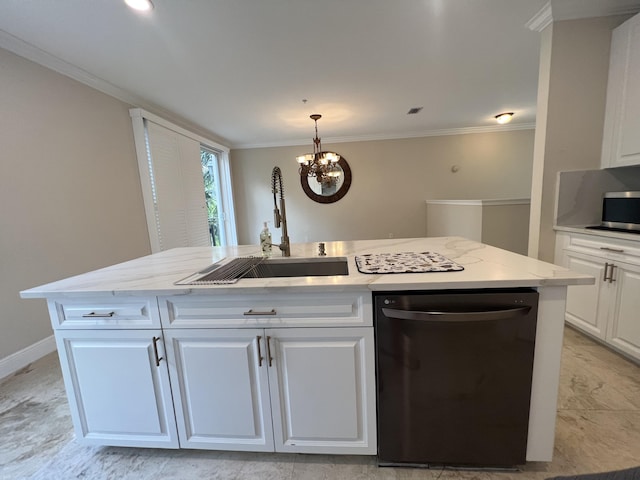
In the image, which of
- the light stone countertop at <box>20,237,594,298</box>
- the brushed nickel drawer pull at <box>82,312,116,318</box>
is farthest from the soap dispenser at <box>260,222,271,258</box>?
the brushed nickel drawer pull at <box>82,312,116,318</box>

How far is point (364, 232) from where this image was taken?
18.9ft

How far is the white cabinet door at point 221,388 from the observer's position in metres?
1.14

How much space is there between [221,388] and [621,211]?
9.97 ft

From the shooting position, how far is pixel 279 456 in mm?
1284

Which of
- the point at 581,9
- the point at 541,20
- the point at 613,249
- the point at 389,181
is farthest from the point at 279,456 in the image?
the point at 389,181

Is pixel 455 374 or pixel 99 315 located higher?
pixel 99 315

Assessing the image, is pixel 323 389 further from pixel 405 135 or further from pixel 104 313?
pixel 405 135

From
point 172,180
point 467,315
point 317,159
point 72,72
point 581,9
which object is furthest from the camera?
point 317,159

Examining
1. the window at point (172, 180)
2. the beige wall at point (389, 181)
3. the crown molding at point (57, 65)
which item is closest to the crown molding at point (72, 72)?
the crown molding at point (57, 65)

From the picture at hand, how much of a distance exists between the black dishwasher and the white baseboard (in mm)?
2703

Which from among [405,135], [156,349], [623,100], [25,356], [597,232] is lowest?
[25,356]

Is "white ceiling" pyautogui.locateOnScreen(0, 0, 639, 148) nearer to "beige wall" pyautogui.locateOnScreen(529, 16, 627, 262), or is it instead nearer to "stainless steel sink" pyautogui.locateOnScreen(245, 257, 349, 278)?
"beige wall" pyautogui.locateOnScreen(529, 16, 627, 262)

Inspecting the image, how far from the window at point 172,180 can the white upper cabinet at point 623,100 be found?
14.6 ft

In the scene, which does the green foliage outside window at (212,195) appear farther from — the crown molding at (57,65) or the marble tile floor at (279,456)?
the marble tile floor at (279,456)
